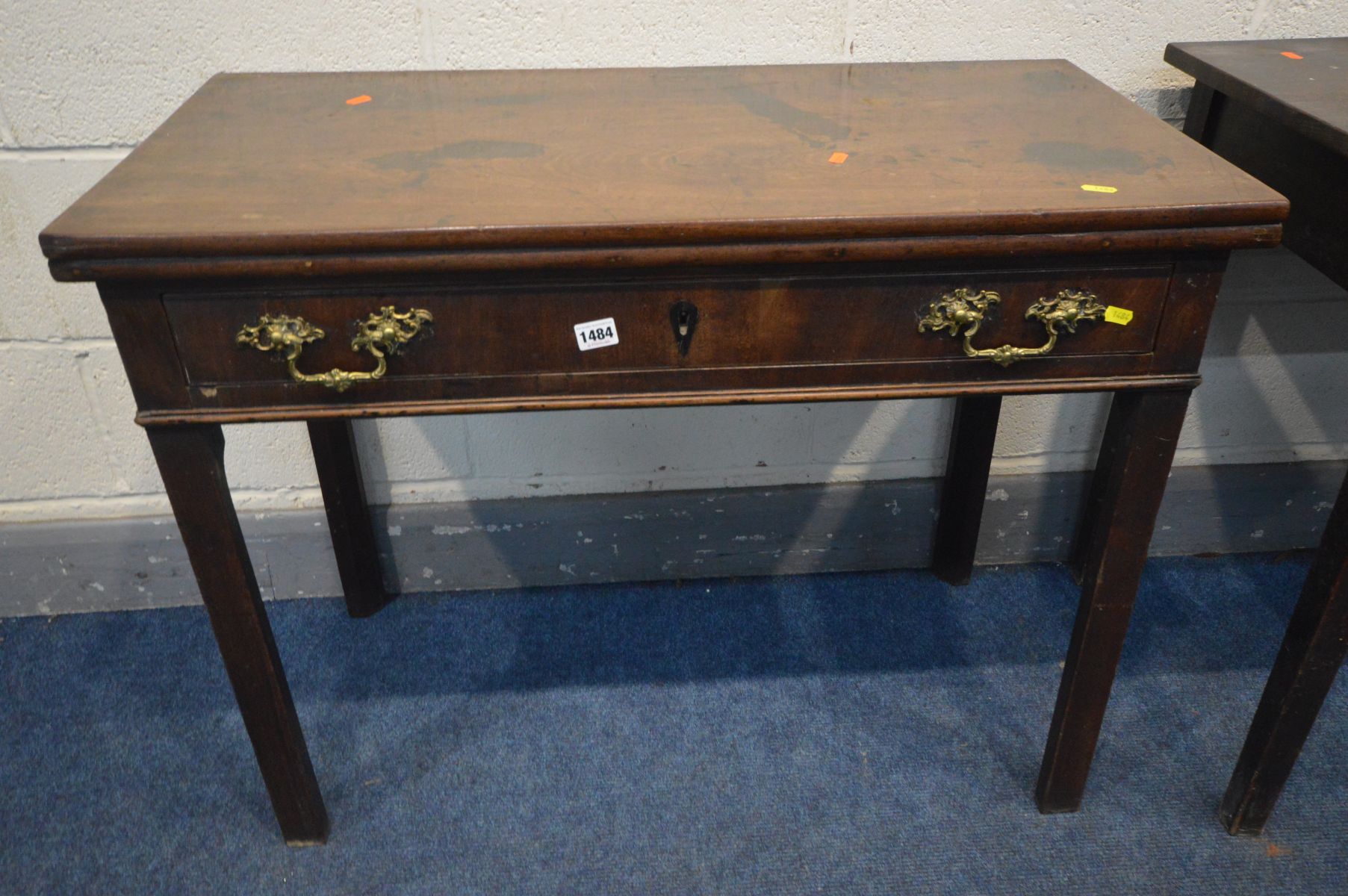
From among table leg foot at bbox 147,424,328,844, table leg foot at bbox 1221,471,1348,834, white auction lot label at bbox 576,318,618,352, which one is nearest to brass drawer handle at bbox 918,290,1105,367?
white auction lot label at bbox 576,318,618,352

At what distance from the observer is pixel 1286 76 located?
45.3 inches

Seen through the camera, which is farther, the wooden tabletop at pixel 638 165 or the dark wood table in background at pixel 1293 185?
the dark wood table in background at pixel 1293 185

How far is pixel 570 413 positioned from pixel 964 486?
625mm

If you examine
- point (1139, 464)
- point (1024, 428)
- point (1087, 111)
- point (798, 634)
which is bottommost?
point (798, 634)

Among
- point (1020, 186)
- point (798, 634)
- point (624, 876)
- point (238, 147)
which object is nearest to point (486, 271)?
point (238, 147)

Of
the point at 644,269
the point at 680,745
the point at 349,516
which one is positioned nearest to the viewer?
the point at 644,269

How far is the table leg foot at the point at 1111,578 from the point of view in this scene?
0.99m

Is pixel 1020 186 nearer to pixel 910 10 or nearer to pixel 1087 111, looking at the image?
pixel 1087 111

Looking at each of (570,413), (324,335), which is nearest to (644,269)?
(324,335)

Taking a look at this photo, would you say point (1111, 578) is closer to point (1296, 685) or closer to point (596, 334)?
point (1296, 685)

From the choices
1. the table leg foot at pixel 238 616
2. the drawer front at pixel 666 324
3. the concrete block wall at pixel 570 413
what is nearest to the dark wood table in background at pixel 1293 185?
the concrete block wall at pixel 570 413

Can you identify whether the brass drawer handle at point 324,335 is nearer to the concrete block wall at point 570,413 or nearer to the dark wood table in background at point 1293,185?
the concrete block wall at point 570,413

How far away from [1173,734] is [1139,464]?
591 millimetres

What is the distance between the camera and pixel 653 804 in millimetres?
1309
